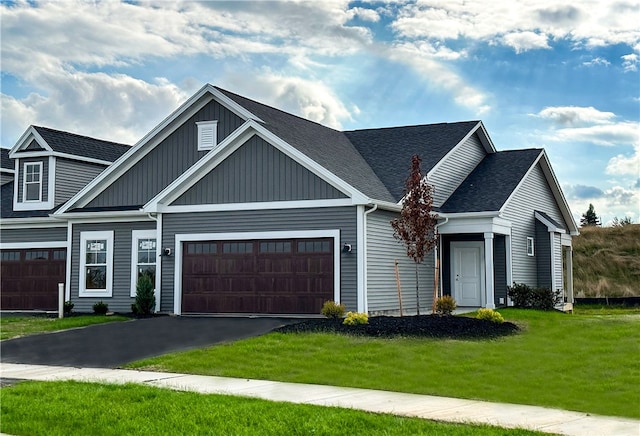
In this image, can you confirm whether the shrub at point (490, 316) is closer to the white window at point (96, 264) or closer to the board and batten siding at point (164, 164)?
the board and batten siding at point (164, 164)

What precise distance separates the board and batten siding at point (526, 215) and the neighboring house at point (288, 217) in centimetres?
10

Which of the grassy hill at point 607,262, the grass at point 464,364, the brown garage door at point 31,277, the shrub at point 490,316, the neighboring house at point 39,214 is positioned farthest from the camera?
the grassy hill at point 607,262

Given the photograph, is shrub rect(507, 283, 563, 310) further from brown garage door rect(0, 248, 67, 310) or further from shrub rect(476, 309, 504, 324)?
brown garage door rect(0, 248, 67, 310)

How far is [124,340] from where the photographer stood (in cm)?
1800

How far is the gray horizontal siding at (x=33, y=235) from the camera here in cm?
2751

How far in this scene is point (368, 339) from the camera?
16062 mm

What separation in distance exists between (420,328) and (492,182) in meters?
11.2

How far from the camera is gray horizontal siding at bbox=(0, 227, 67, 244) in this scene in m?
27.5

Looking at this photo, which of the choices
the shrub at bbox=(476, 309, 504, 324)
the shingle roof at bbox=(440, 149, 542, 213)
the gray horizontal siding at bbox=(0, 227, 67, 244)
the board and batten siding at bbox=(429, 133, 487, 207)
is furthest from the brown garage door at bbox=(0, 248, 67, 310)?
the shrub at bbox=(476, 309, 504, 324)

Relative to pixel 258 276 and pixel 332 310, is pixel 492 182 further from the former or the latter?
pixel 332 310

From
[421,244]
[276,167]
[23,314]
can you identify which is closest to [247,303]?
[276,167]

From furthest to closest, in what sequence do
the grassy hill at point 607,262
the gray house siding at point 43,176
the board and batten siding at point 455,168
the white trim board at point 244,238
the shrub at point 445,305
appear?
1. the grassy hill at point 607,262
2. the gray house siding at point 43,176
3. the board and batten siding at point 455,168
4. the white trim board at point 244,238
5. the shrub at point 445,305

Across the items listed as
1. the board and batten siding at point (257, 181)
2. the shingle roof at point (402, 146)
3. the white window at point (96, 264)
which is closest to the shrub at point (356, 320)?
the board and batten siding at point (257, 181)

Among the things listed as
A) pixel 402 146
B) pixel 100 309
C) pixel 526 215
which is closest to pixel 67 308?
pixel 100 309
